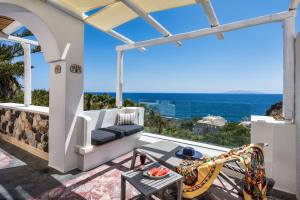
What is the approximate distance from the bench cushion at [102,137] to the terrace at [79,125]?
0.51 feet

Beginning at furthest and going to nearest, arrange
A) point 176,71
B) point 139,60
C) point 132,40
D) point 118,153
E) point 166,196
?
point 176,71
point 139,60
point 132,40
point 118,153
point 166,196

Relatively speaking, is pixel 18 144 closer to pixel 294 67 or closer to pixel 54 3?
pixel 54 3

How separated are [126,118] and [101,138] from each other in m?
1.52

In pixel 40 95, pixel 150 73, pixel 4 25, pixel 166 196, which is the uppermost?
pixel 150 73

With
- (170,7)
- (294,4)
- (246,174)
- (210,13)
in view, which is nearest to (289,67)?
(294,4)

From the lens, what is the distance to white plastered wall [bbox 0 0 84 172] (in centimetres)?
334

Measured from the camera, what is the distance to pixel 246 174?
6.47ft

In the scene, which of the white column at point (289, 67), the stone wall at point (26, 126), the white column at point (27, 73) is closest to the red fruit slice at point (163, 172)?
the white column at point (289, 67)

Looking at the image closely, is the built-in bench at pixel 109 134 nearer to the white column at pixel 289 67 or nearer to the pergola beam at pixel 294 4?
the white column at pixel 289 67

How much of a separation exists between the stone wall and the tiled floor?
1.64ft

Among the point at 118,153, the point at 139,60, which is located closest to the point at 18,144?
the point at 118,153

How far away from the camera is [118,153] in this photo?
4.50 m

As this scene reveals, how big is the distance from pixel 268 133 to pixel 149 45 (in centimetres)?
366

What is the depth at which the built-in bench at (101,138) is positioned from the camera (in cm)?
367
